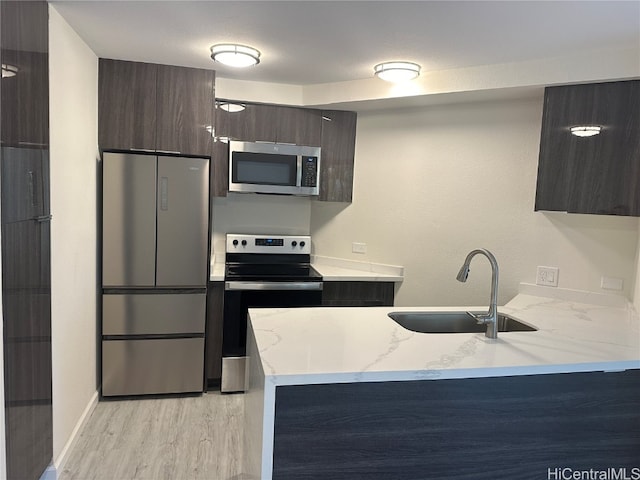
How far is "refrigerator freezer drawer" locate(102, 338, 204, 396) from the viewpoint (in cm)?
313

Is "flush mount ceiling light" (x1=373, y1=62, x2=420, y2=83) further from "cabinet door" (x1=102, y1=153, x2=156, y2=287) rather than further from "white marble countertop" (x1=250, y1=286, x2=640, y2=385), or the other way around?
"cabinet door" (x1=102, y1=153, x2=156, y2=287)

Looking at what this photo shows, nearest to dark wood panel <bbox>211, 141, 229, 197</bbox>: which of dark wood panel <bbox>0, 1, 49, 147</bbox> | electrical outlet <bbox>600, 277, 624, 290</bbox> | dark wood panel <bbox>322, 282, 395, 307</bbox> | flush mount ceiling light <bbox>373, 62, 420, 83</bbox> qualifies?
dark wood panel <bbox>322, 282, 395, 307</bbox>

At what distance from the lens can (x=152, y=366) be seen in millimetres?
3207

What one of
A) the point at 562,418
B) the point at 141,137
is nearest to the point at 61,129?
the point at 141,137

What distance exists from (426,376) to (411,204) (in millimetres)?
2127

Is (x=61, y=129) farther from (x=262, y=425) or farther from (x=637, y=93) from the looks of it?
(x=637, y=93)

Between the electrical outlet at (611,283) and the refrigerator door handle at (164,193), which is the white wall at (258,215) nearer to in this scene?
the refrigerator door handle at (164,193)

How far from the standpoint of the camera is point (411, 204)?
3.54 meters

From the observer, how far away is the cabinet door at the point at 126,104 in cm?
305

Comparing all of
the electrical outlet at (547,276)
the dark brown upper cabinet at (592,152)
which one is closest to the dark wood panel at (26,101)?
the dark brown upper cabinet at (592,152)

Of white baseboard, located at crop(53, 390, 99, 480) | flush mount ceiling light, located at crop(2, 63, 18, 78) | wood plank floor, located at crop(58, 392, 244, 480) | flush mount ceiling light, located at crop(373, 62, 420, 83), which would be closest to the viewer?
flush mount ceiling light, located at crop(2, 63, 18, 78)

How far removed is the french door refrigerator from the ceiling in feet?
2.58

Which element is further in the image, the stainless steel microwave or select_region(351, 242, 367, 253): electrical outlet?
select_region(351, 242, 367, 253): electrical outlet

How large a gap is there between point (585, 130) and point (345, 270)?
192 centimetres
